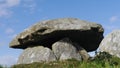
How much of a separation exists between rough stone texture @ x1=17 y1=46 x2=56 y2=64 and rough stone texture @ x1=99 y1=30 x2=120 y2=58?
10.6 ft

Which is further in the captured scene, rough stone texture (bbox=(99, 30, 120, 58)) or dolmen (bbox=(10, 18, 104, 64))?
rough stone texture (bbox=(99, 30, 120, 58))

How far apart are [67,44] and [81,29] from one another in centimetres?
170

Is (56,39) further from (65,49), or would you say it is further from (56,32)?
(56,32)

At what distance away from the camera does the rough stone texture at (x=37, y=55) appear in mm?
23797

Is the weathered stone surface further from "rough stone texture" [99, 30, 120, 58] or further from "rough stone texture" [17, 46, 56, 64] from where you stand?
"rough stone texture" [99, 30, 120, 58]

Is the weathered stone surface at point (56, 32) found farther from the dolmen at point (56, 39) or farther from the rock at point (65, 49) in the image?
the rock at point (65, 49)

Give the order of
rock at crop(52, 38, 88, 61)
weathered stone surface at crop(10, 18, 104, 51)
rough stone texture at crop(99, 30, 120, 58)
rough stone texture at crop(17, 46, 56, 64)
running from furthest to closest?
1. rock at crop(52, 38, 88, 61)
2. rough stone texture at crop(17, 46, 56, 64)
3. rough stone texture at crop(99, 30, 120, 58)
4. weathered stone surface at crop(10, 18, 104, 51)

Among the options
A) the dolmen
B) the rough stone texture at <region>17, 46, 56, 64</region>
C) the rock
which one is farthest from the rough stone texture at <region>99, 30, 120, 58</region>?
the rough stone texture at <region>17, 46, 56, 64</region>

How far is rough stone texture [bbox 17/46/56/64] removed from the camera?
2380 centimetres

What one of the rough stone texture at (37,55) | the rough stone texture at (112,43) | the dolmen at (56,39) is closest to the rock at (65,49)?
the dolmen at (56,39)

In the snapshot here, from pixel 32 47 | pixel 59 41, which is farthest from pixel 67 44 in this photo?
pixel 32 47

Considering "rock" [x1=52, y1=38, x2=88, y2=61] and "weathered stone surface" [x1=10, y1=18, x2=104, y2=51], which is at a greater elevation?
"weathered stone surface" [x1=10, y1=18, x2=104, y2=51]

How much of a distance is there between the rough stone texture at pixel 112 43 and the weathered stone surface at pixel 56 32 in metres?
0.73

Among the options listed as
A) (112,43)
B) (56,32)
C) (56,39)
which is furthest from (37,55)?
(112,43)
